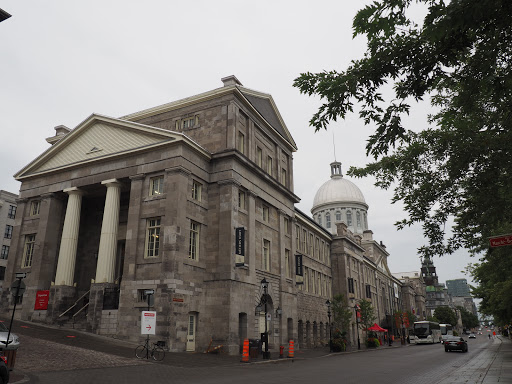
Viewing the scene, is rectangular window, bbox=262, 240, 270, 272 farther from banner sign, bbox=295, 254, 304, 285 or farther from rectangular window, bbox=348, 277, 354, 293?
rectangular window, bbox=348, 277, 354, 293

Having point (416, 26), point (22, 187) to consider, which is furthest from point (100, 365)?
point (22, 187)

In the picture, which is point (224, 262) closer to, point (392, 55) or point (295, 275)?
point (295, 275)

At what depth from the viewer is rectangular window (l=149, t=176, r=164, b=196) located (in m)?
28.8

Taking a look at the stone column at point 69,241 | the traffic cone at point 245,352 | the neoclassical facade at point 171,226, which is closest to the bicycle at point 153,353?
the neoclassical facade at point 171,226

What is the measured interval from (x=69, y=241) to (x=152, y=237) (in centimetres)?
768

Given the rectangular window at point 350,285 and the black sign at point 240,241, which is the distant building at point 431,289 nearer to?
the rectangular window at point 350,285

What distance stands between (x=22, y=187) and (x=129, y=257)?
48.4 feet

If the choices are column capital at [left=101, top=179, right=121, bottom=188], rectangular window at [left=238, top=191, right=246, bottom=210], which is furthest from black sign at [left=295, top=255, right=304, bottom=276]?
column capital at [left=101, top=179, right=121, bottom=188]

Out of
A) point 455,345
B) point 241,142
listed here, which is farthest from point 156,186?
point 455,345

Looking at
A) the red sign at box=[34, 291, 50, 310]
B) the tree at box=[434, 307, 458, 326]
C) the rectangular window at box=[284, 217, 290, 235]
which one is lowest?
the red sign at box=[34, 291, 50, 310]

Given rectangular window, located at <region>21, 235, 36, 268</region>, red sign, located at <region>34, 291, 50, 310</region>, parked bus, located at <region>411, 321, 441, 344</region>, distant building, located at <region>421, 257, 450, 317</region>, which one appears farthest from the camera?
distant building, located at <region>421, 257, 450, 317</region>

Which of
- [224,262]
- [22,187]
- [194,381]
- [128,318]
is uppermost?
[22,187]

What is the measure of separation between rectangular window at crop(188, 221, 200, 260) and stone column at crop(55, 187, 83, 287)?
375 inches

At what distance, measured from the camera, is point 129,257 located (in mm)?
27344
